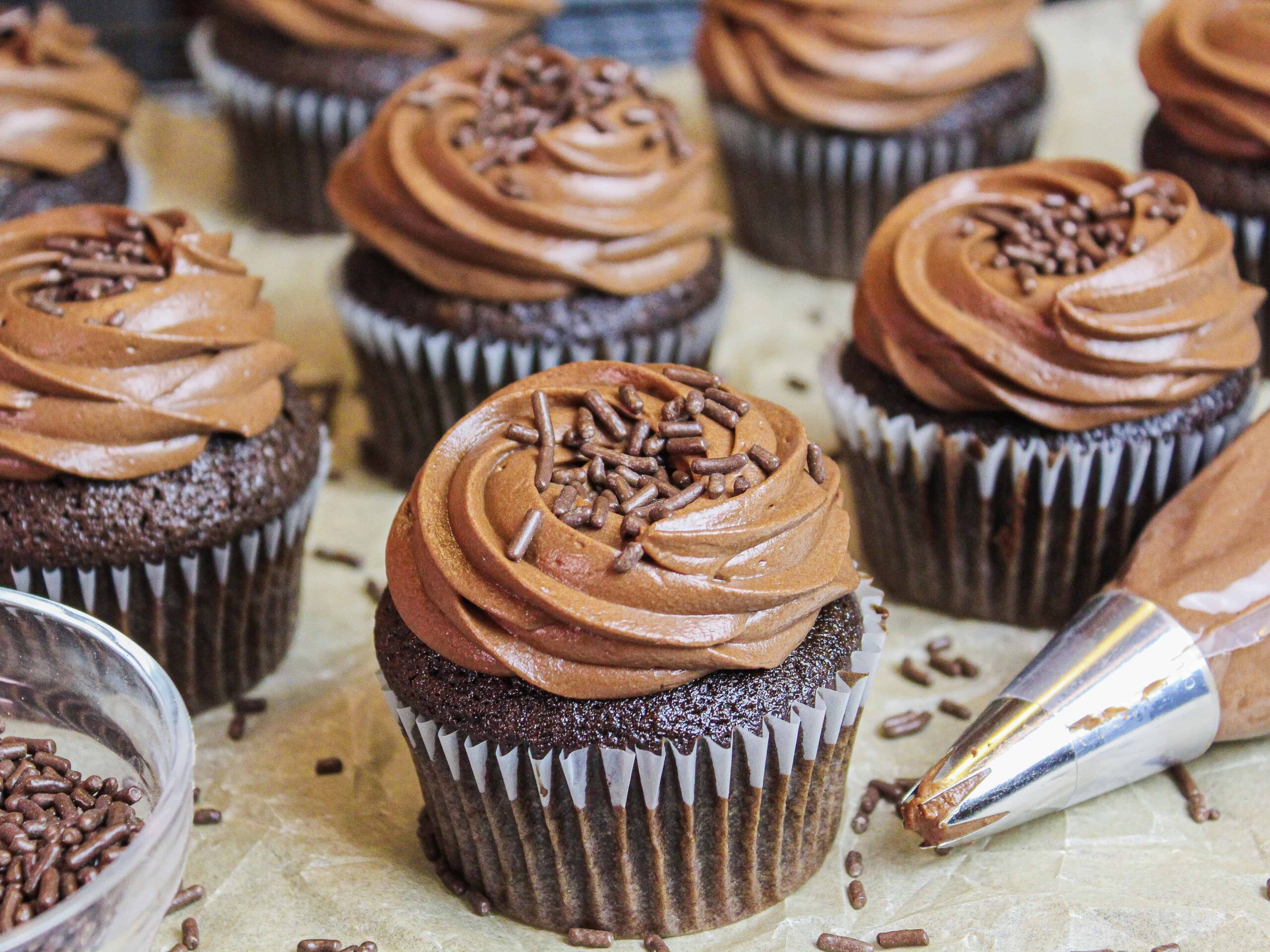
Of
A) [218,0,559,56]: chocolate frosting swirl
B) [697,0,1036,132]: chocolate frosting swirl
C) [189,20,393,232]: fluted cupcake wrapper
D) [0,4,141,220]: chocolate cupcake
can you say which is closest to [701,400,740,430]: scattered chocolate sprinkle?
[697,0,1036,132]: chocolate frosting swirl

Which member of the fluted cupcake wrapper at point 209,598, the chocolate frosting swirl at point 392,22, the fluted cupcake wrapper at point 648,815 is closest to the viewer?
the fluted cupcake wrapper at point 648,815

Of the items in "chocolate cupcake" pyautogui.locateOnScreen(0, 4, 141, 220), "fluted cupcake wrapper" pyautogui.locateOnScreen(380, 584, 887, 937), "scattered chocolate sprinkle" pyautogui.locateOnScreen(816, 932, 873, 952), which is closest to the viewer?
"fluted cupcake wrapper" pyautogui.locateOnScreen(380, 584, 887, 937)

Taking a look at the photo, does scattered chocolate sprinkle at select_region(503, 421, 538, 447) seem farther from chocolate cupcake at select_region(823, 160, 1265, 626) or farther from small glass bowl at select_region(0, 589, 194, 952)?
chocolate cupcake at select_region(823, 160, 1265, 626)

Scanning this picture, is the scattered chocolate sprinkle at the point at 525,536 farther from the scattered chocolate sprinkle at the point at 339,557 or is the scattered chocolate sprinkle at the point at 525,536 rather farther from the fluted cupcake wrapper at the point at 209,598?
the scattered chocolate sprinkle at the point at 339,557

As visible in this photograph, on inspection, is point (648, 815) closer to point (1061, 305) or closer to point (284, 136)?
point (1061, 305)

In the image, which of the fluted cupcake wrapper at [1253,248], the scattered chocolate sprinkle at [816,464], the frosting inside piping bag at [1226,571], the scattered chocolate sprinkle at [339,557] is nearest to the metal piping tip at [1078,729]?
the frosting inside piping bag at [1226,571]

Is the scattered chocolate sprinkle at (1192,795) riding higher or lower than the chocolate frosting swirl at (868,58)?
lower

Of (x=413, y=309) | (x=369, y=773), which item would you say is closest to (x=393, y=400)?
(x=413, y=309)
